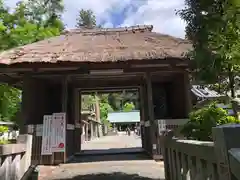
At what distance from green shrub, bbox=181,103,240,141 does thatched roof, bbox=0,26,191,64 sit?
10.1 ft

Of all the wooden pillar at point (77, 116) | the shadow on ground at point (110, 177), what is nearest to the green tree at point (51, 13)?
the shadow on ground at point (110, 177)

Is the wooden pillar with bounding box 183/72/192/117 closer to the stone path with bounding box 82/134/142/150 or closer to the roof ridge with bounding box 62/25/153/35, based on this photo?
the roof ridge with bounding box 62/25/153/35

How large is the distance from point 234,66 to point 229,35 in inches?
20.2

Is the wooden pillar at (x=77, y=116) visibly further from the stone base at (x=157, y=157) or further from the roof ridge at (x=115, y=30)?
the stone base at (x=157, y=157)

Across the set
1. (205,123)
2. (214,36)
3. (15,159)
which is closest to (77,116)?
(15,159)

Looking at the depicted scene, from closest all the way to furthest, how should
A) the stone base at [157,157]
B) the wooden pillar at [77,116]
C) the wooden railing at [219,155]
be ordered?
the wooden railing at [219,155] → the stone base at [157,157] → the wooden pillar at [77,116]

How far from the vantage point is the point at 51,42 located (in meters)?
9.05

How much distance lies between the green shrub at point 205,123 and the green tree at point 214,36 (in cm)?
57

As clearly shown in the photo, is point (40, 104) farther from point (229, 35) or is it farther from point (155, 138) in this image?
point (229, 35)

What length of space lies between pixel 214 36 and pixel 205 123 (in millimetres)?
1312

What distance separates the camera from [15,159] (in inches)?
150

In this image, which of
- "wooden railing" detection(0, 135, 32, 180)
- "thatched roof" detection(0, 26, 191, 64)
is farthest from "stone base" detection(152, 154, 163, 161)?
"wooden railing" detection(0, 135, 32, 180)

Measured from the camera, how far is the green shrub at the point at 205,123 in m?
3.77

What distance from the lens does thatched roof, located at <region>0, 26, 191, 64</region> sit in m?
7.16
